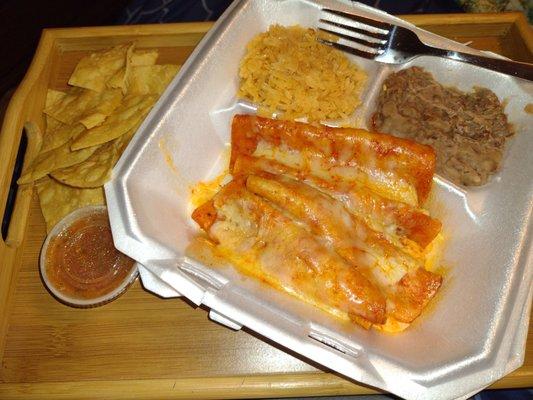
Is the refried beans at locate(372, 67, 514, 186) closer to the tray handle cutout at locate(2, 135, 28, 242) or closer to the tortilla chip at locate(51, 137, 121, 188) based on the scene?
the tortilla chip at locate(51, 137, 121, 188)

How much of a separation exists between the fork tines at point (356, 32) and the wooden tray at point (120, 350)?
155 cm

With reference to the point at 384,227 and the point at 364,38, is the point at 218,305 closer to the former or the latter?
the point at 384,227

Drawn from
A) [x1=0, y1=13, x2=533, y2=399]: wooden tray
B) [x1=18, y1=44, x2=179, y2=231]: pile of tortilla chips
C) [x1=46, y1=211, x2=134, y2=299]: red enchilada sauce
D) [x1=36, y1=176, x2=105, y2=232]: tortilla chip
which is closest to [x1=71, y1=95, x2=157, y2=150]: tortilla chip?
[x1=18, y1=44, x2=179, y2=231]: pile of tortilla chips

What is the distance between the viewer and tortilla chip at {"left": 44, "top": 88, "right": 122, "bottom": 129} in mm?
2527

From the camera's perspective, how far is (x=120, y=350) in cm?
211

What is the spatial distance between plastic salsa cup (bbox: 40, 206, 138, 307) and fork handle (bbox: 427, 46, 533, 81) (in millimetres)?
1847

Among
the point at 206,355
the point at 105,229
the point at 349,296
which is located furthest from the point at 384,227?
the point at 105,229

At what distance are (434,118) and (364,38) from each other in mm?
567

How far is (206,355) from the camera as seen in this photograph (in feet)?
6.89

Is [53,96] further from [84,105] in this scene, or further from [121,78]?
[121,78]

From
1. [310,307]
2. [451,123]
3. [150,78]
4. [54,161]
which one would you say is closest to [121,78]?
[150,78]

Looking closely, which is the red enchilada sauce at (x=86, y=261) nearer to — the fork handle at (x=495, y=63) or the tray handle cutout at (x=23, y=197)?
the tray handle cutout at (x=23, y=197)

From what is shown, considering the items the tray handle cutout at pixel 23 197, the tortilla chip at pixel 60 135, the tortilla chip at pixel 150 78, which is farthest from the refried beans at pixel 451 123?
the tray handle cutout at pixel 23 197

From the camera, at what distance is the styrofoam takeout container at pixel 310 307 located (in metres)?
1.70
